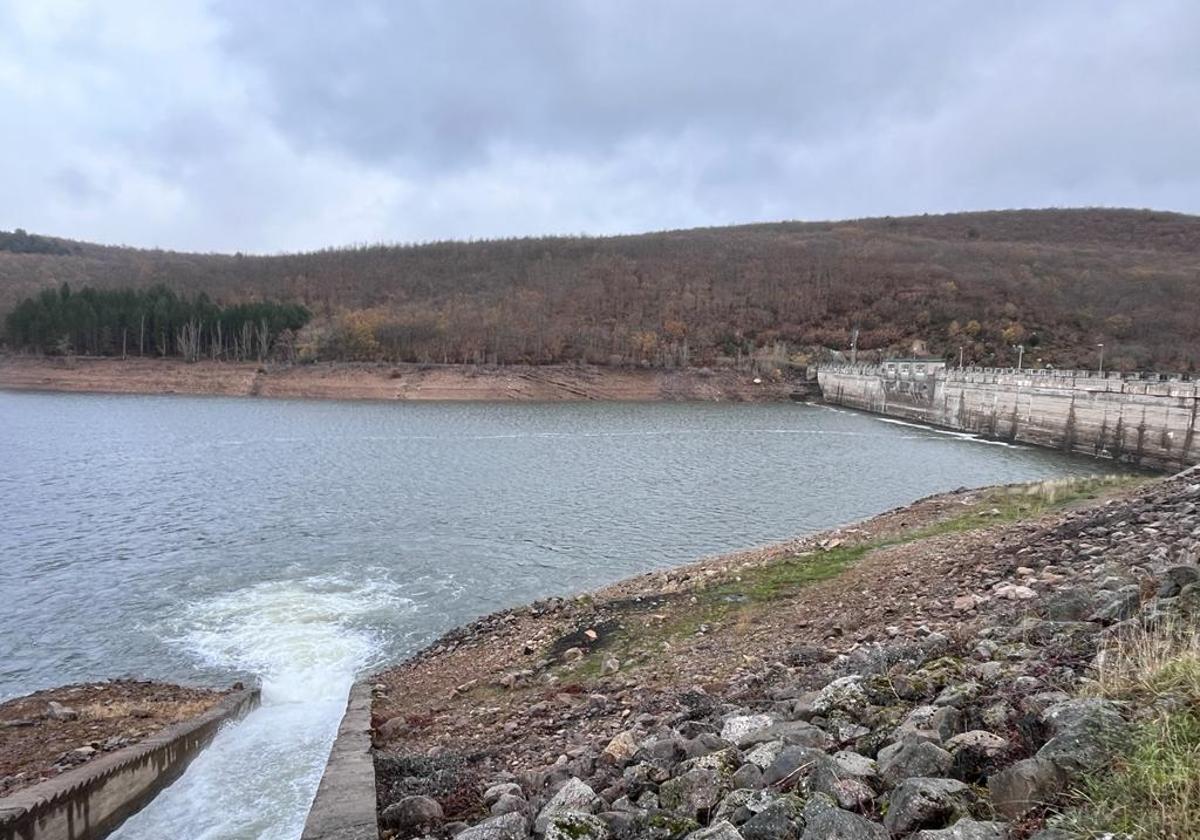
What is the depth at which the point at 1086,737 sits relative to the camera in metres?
3.92

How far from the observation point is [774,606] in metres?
13.4

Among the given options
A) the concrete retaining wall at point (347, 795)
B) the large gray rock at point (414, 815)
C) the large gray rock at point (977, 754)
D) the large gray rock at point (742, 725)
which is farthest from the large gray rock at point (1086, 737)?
the concrete retaining wall at point (347, 795)

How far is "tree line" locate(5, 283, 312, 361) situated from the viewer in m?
113

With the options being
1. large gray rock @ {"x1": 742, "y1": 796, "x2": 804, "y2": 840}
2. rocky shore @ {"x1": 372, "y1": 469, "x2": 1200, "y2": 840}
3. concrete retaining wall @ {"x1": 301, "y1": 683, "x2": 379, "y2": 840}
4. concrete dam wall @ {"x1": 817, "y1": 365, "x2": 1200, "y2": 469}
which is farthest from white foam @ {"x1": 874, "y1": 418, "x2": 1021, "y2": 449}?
large gray rock @ {"x1": 742, "y1": 796, "x2": 804, "y2": 840}

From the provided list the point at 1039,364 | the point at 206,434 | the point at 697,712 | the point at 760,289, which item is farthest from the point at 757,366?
the point at 697,712

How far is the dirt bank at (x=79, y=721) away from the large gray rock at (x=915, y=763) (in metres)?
10.0

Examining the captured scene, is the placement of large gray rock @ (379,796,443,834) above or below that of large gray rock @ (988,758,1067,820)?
below

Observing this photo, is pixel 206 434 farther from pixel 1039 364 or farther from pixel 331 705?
pixel 1039 364

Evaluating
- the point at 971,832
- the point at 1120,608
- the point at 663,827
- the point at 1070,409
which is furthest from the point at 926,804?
the point at 1070,409

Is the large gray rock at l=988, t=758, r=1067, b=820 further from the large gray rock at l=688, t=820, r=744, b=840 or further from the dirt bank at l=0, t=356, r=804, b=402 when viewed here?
the dirt bank at l=0, t=356, r=804, b=402

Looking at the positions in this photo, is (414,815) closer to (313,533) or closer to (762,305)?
(313,533)

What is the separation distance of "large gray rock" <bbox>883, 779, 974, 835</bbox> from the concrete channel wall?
8.60 metres

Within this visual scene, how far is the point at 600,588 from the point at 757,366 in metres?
104

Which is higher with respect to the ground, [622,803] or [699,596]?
[622,803]
